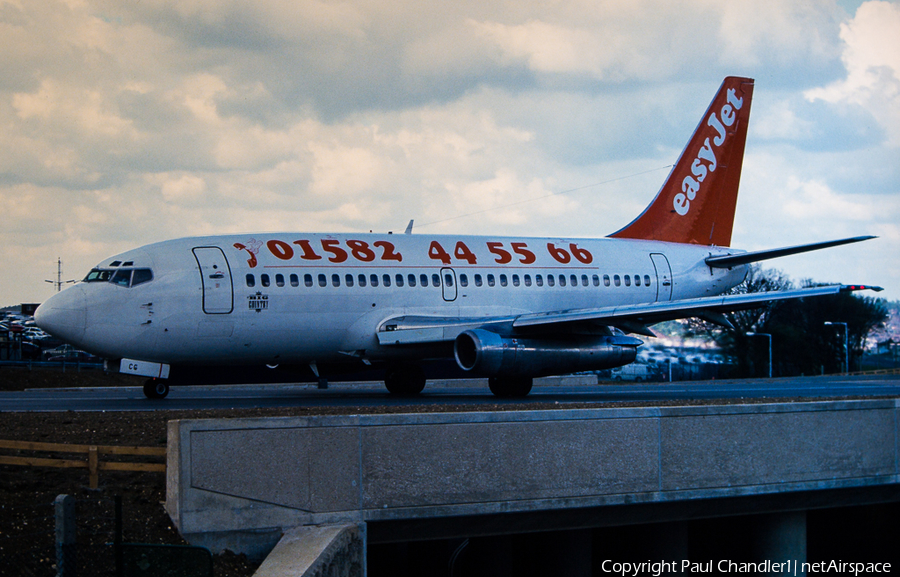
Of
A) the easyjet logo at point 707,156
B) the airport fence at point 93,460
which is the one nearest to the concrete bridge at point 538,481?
the airport fence at point 93,460

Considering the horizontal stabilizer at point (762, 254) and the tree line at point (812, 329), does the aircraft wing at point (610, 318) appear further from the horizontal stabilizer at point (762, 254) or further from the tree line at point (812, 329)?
the tree line at point (812, 329)

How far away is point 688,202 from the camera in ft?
98.1

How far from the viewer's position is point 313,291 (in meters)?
21.4

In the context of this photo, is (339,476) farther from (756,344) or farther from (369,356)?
(756,344)

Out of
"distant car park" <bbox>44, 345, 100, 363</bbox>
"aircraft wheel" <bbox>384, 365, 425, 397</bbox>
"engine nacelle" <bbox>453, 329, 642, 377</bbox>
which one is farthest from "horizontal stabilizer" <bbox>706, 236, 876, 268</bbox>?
"distant car park" <bbox>44, 345, 100, 363</bbox>

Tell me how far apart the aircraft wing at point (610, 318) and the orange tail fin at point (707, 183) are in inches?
314

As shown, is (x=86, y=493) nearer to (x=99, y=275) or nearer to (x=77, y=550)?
(x=77, y=550)

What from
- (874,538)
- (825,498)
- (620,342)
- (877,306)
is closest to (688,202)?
(620,342)

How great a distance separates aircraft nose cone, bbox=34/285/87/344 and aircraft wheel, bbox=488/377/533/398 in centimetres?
872

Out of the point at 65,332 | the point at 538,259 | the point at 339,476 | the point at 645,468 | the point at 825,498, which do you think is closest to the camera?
the point at 339,476

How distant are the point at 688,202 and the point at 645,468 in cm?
2008

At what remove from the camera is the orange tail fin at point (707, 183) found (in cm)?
2967

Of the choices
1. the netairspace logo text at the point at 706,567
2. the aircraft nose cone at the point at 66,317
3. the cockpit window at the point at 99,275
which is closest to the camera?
the netairspace logo text at the point at 706,567

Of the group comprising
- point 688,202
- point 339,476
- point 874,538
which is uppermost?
point 688,202
